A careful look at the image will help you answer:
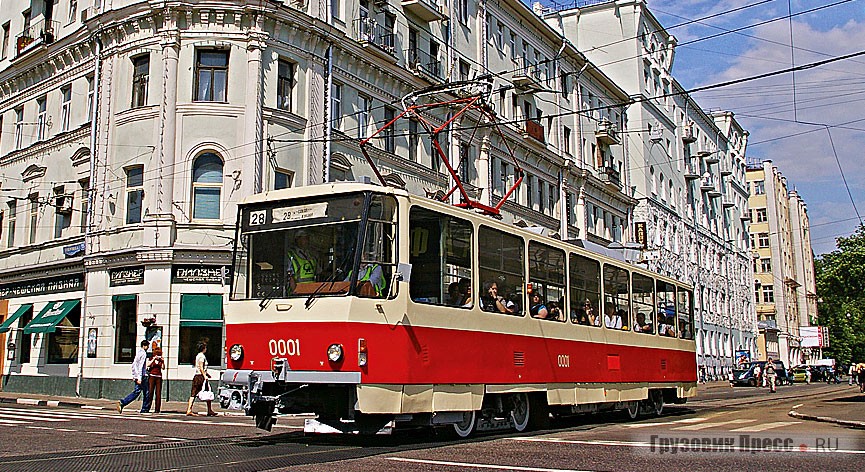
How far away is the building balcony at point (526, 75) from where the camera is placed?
43406 mm

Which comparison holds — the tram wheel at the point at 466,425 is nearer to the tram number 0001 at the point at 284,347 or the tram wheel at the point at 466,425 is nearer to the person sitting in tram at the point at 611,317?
the tram number 0001 at the point at 284,347

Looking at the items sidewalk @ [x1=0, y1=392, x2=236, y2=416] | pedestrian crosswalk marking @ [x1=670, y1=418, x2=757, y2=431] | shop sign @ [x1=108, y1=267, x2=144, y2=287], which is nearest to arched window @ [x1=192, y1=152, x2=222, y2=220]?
shop sign @ [x1=108, y1=267, x2=144, y2=287]

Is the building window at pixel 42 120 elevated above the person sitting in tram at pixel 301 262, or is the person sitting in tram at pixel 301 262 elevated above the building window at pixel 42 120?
the building window at pixel 42 120

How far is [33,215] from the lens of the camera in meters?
33.0

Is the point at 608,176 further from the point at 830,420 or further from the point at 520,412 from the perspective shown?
the point at 520,412

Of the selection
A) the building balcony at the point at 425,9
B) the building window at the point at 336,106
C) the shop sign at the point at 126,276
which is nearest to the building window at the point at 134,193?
the shop sign at the point at 126,276

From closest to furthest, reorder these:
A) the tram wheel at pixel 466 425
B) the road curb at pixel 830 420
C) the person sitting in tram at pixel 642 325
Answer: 1. the tram wheel at pixel 466 425
2. the road curb at pixel 830 420
3. the person sitting in tram at pixel 642 325

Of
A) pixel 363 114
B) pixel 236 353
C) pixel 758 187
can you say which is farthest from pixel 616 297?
pixel 758 187

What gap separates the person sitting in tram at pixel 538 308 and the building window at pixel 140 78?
59.7ft

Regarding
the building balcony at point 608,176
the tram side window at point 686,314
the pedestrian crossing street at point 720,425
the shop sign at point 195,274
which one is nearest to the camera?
the pedestrian crossing street at point 720,425

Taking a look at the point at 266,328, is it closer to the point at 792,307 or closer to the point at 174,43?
the point at 174,43

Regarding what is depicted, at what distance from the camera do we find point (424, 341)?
11.9 meters

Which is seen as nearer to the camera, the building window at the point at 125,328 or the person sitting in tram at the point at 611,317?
the person sitting in tram at the point at 611,317

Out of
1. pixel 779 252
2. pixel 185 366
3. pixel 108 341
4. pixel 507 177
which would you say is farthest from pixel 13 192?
pixel 779 252
